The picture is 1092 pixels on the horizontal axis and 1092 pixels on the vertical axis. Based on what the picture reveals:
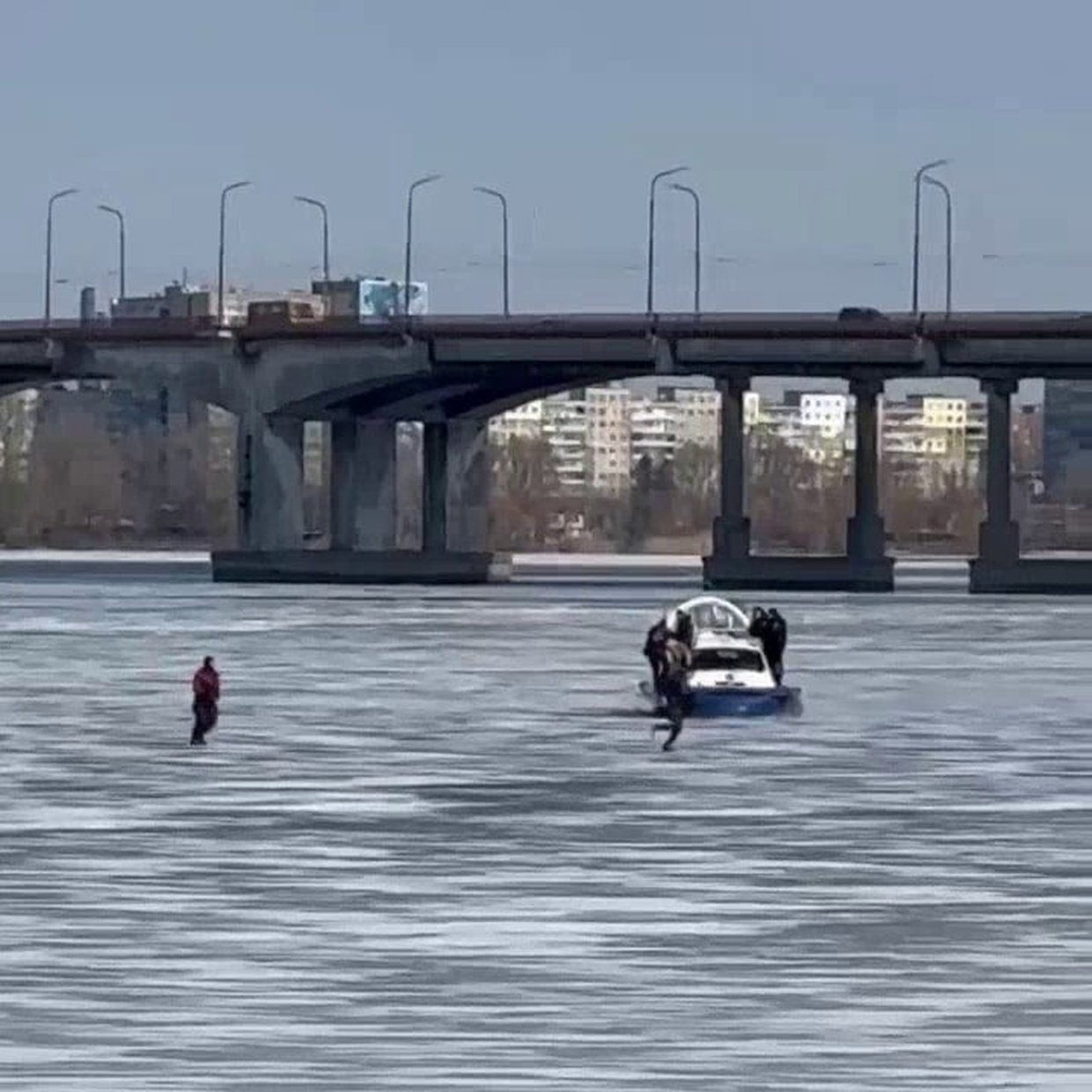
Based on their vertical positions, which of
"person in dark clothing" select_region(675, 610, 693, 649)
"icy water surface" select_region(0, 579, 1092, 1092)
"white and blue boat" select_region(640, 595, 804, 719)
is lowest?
"icy water surface" select_region(0, 579, 1092, 1092)

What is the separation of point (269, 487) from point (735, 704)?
102 m

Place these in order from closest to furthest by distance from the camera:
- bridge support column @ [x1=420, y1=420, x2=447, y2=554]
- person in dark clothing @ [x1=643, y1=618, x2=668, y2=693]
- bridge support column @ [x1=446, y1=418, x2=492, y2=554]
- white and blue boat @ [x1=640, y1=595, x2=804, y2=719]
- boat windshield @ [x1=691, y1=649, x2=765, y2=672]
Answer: person in dark clothing @ [x1=643, y1=618, x2=668, y2=693] → white and blue boat @ [x1=640, y1=595, x2=804, y2=719] → boat windshield @ [x1=691, y1=649, x2=765, y2=672] → bridge support column @ [x1=420, y1=420, x2=447, y2=554] → bridge support column @ [x1=446, y1=418, x2=492, y2=554]

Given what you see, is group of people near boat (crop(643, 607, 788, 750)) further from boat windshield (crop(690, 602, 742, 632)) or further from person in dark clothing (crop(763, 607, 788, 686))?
boat windshield (crop(690, 602, 742, 632))

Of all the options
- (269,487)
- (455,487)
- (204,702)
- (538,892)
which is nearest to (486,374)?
(269,487)

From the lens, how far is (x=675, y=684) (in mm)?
60906

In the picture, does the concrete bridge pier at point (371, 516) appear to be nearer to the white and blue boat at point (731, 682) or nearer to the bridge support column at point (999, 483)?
the bridge support column at point (999, 483)

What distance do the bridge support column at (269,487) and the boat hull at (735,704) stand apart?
99918 mm

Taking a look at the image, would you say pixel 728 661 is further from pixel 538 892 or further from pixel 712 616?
pixel 538 892

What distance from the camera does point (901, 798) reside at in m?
48.8

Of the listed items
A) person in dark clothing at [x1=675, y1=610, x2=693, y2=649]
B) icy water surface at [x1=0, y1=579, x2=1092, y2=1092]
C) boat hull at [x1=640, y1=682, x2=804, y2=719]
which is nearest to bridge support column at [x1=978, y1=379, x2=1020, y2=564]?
icy water surface at [x1=0, y1=579, x2=1092, y2=1092]

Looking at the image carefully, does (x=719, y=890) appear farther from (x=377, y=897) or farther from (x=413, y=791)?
(x=413, y=791)

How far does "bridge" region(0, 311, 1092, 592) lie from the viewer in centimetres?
15912

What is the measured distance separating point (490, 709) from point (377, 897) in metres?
31.4

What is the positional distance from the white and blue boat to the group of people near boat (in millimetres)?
252
